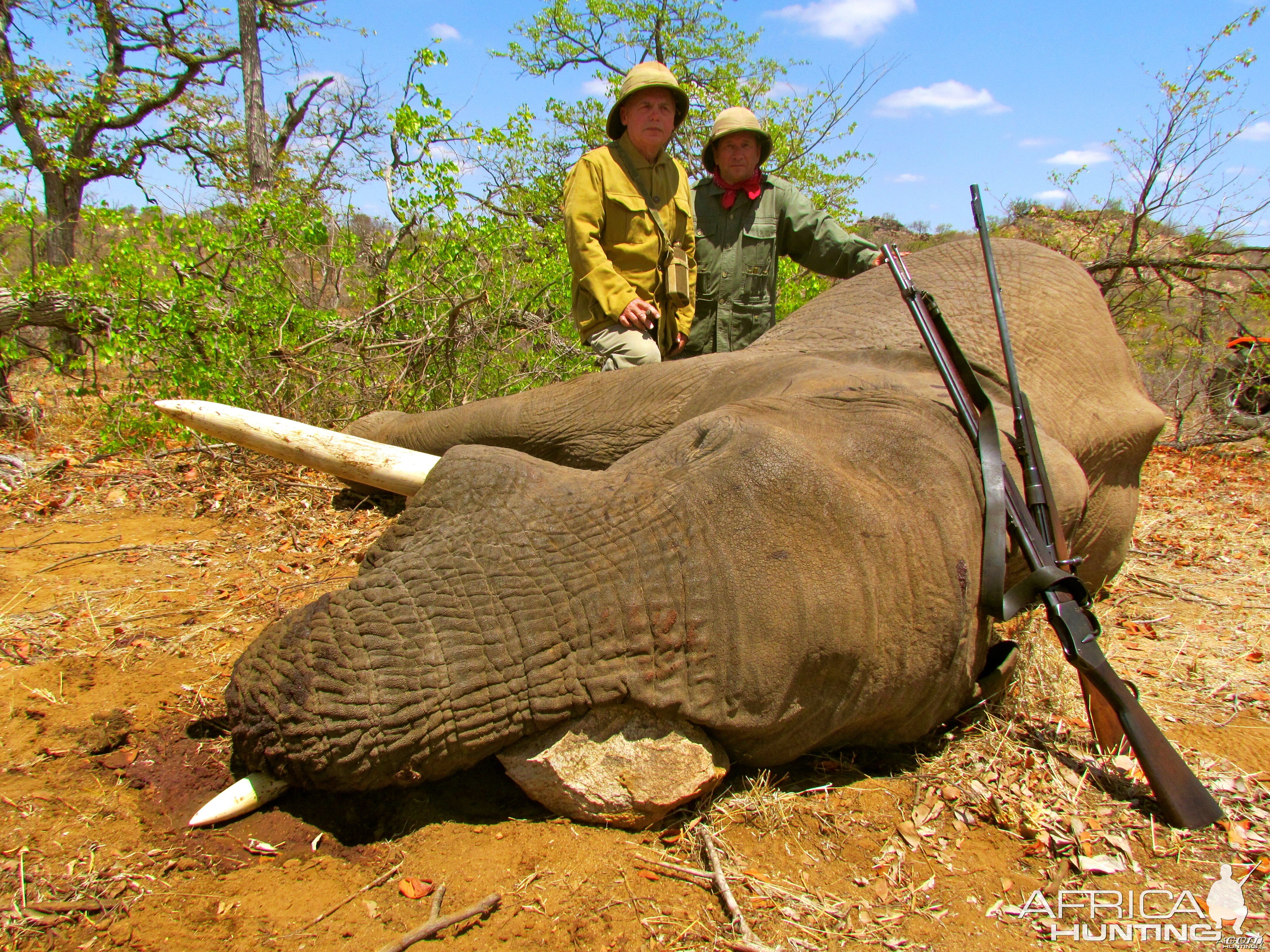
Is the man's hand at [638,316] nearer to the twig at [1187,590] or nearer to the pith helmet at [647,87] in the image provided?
the pith helmet at [647,87]

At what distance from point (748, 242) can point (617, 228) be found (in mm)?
936

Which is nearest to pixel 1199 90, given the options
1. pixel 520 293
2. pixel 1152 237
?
pixel 1152 237

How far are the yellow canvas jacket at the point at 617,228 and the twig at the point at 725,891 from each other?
9.23 feet

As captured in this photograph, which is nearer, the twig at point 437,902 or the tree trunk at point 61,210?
the twig at point 437,902

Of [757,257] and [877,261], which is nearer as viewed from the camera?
[877,261]

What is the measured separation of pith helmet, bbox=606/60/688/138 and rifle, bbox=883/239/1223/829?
279 centimetres

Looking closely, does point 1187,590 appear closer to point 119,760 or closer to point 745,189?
point 745,189

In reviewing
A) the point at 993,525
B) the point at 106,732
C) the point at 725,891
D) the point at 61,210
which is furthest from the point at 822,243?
the point at 61,210

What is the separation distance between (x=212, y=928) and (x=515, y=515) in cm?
115

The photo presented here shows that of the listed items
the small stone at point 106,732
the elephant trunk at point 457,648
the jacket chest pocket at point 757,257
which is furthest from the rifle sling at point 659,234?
the small stone at point 106,732

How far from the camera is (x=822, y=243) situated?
5242mm

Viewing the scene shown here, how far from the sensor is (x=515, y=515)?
2395 mm

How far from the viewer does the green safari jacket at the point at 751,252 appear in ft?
17.3

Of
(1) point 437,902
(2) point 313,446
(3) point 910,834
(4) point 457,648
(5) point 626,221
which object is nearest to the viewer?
(1) point 437,902
